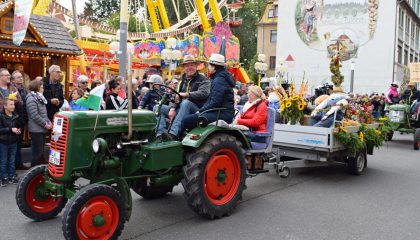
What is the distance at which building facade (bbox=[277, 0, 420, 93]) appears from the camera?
32969mm

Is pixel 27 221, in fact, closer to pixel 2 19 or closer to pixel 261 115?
pixel 261 115

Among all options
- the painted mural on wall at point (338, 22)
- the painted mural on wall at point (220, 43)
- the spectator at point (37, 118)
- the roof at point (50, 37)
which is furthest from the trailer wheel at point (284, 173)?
the painted mural on wall at point (338, 22)

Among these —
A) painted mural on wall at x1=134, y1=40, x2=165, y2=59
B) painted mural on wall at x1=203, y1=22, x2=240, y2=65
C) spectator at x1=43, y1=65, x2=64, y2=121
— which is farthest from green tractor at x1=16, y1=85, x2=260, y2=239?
painted mural on wall at x1=134, y1=40, x2=165, y2=59

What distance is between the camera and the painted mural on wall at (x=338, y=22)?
111ft

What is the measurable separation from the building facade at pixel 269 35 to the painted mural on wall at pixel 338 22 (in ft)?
33.0

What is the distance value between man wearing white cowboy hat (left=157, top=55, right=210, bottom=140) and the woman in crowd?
1.12m

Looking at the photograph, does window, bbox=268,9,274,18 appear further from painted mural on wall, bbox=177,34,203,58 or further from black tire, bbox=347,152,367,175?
black tire, bbox=347,152,367,175

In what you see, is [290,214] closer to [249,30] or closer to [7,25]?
[7,25]

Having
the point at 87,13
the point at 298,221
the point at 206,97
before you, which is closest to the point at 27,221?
the point at 206,97

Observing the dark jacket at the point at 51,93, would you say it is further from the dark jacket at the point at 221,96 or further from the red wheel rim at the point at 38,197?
the dark jacket at the point at 221,96

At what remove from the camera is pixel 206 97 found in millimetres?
5590

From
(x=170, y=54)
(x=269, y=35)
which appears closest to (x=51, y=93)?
(x=170, y=54)

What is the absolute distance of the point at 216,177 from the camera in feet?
17.0

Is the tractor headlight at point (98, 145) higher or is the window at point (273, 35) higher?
the window at point (273, 35)
